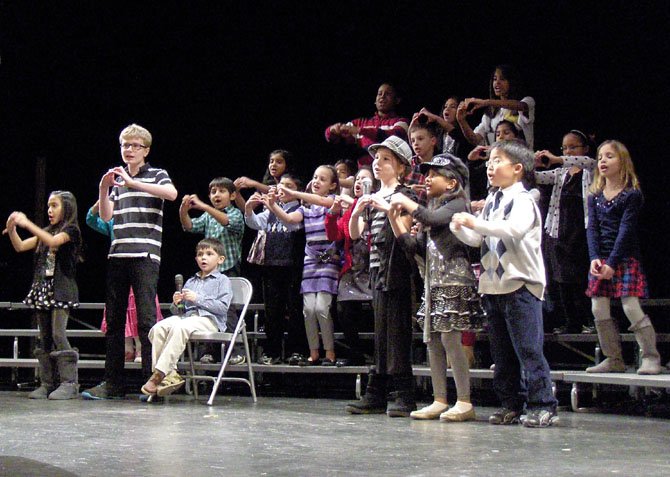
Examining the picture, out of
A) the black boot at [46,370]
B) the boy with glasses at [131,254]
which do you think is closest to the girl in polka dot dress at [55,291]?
the black boot at [46,370]

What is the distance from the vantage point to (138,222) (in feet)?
18.3

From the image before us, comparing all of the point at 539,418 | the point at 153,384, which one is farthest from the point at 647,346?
the point at 153,384

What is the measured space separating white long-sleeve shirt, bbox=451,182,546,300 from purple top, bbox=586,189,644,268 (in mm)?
964

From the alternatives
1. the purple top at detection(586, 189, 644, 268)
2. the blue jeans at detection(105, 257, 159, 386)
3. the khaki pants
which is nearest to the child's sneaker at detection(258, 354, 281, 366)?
the khaki pants

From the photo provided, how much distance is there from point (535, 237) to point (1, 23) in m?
4.76

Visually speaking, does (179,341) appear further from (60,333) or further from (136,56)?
(136,56)

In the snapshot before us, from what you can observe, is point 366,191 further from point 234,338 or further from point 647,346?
point 647,346

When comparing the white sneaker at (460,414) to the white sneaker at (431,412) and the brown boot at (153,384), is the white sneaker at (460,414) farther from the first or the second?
the brown boot at (153,384)

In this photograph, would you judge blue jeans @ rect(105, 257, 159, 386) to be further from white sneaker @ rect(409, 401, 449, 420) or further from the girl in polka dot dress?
white sneaker @ rect(409, 401, 449, 420)

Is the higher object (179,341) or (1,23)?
(1,23)

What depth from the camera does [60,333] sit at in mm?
5852

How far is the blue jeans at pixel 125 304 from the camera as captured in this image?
18.1 feet

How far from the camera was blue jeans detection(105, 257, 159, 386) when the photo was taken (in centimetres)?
552

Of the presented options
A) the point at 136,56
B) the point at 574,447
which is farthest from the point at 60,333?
the point at 574,447
